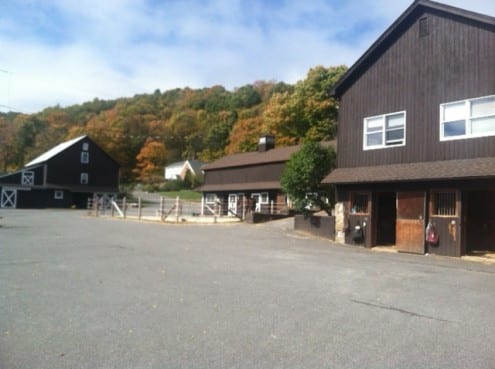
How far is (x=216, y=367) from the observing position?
191 inches

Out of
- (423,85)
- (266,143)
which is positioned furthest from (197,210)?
(423,85)

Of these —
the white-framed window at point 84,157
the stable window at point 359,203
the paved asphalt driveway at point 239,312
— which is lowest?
the paved asphalt driveway at point 239,312

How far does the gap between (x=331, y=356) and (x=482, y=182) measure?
11.6m

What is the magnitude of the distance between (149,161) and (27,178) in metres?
31.8

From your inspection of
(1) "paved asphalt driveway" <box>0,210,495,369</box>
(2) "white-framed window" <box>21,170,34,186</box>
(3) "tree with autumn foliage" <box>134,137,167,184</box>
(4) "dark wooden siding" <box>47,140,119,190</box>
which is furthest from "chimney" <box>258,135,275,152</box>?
(3) "tree with autumn foliage" <box>134,137,167,184</box>

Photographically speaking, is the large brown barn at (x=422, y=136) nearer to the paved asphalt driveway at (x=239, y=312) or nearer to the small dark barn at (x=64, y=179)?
the paved asphalt driveway at (x=239, y=312)

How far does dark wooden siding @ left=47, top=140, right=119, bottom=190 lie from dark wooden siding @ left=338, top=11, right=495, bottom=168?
1927 inches

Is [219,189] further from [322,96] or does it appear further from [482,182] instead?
[482,182]

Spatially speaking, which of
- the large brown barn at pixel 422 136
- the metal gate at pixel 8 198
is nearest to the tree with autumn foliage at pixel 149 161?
the metal gate at pixel 8 198

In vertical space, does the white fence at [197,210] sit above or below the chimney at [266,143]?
below

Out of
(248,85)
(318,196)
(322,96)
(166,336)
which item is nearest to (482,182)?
(318,196)

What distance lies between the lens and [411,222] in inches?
651

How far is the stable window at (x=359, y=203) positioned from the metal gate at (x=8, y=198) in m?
48.7

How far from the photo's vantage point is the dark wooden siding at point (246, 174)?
39219 millimetres
